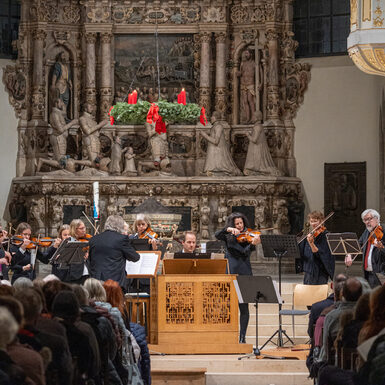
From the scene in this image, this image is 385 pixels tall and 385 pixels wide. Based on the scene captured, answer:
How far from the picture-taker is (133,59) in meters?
20.3

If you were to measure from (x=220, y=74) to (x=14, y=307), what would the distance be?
15.5m

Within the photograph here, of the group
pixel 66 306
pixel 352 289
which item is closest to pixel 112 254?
pixel 352 289

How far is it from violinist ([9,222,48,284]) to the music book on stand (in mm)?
1538

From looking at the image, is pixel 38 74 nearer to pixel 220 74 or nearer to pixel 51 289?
pixel 220 74

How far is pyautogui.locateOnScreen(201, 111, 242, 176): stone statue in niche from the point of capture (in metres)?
19.2

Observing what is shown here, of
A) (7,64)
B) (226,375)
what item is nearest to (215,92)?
(7,64)

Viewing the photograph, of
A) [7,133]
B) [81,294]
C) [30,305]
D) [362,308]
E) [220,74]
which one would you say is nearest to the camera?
[30,305]

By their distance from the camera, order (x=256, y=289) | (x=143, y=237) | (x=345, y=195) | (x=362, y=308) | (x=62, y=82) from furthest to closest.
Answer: (x=62, y=82) → (x=345, y=195) → (x=143, y=237) → (x=256, y=289) → (x=362, y=308)

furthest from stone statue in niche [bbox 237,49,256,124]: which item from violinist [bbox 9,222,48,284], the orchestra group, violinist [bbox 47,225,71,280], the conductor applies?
the conductor

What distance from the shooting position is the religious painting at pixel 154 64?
2020 centimetres

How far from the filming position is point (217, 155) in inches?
757

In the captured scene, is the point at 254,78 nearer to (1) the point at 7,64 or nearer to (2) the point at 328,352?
(1) the point at 7,64

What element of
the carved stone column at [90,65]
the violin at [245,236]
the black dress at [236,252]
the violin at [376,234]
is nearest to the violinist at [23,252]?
the black dress at [236,252]

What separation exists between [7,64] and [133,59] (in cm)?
267
